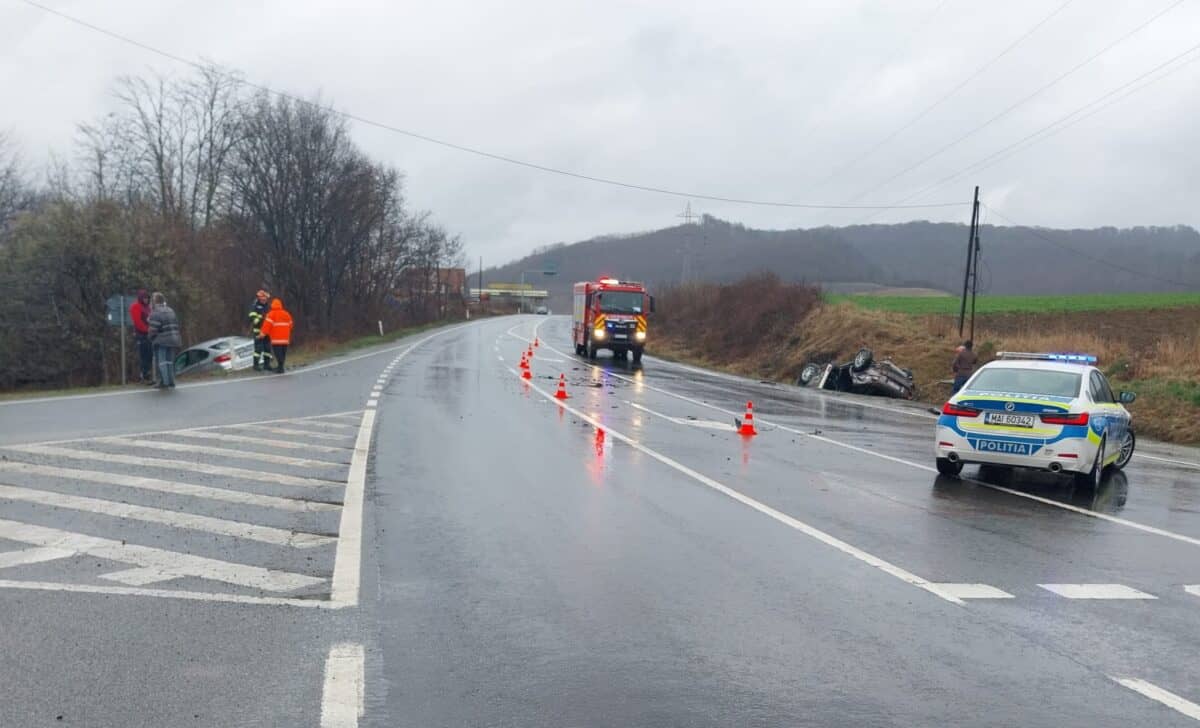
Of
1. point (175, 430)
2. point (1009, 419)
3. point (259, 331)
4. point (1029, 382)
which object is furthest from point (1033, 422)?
point (259, 331)

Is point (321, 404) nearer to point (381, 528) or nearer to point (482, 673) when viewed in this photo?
point (381, 528)

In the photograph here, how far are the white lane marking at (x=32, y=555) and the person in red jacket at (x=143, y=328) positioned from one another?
1524cm

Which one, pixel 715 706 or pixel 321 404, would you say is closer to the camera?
pixel 715 706

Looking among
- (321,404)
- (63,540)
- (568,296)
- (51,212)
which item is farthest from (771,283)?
(568,296)

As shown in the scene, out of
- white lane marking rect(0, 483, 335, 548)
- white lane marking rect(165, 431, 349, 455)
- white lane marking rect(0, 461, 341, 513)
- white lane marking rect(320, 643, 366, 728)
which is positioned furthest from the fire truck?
white lane marking rect(320, 643, 366, 728)

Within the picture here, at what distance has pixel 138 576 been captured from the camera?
257 inches

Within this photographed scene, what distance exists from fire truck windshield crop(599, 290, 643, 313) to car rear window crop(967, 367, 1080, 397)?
24323 mm

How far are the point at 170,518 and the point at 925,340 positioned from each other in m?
29.8

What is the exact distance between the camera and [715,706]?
15.5 feet

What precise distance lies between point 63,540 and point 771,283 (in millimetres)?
42602

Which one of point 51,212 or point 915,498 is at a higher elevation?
point 51,212

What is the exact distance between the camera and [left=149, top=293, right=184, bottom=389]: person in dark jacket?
64.7 ft

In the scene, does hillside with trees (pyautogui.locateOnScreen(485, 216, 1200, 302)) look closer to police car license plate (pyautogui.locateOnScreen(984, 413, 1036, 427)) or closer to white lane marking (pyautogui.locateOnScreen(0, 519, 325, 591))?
police car license plate (pyautogui.locateOnScreen(984, 413, 1036, 427))

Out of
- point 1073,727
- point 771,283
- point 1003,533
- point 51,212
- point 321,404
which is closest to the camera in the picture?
point 1073,727
